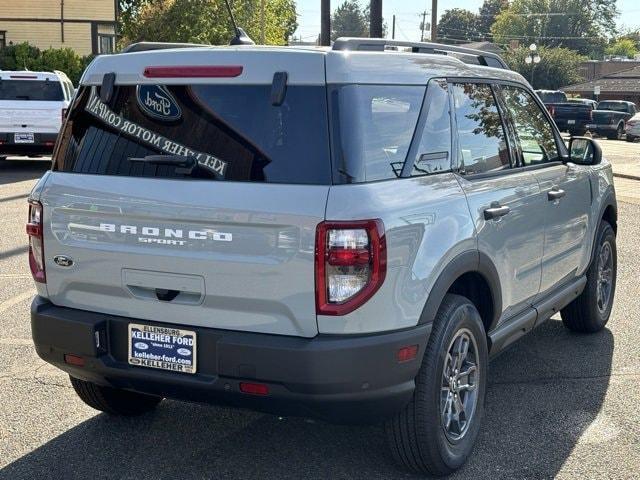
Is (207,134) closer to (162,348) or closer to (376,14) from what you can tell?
(162,348)

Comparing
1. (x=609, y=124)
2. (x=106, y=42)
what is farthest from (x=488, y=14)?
(x=106, y=42)

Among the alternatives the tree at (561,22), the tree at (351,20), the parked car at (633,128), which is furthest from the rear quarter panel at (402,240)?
the tree at (351,20)

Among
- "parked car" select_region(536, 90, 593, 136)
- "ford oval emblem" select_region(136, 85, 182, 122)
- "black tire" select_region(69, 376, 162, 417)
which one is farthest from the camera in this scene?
"parked car" select_region(536, 90, 593, 136)

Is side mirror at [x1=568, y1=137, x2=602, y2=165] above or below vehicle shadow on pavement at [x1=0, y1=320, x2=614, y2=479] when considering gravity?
above

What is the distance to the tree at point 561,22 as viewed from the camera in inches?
5118

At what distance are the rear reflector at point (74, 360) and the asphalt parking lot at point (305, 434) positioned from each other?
519 mm

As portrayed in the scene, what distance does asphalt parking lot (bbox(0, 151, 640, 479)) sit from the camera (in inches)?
158

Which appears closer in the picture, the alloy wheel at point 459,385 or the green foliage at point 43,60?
the alloy wheel at point 459,385

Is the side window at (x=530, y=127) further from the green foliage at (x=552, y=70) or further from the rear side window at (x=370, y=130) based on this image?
the green foliage at (x=552, y=70)

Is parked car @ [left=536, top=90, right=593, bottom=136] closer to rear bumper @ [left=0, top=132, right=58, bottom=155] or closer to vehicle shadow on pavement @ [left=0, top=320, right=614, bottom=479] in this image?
rear bumper @ [left=0, top=132, right=58, bottom=155]

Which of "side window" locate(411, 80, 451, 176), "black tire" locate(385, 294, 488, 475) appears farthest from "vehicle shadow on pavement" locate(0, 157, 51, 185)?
"black tire" locate(385, 294, 488, 475)

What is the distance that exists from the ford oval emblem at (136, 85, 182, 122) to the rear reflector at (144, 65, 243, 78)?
2.4 inches

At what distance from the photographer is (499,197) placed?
4363 mm

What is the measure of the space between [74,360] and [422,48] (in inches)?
88.2
